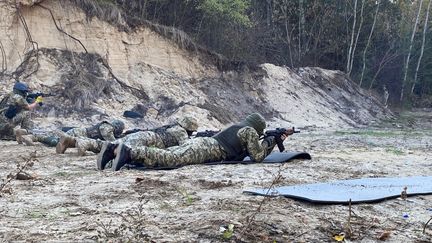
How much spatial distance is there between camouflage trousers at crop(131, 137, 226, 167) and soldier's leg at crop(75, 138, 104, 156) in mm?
1779

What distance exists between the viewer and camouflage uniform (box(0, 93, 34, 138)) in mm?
10219

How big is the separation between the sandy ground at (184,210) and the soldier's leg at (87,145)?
109 centimetres

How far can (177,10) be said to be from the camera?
63.3ft

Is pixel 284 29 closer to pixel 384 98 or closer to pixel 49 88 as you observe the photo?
pixel 384 98

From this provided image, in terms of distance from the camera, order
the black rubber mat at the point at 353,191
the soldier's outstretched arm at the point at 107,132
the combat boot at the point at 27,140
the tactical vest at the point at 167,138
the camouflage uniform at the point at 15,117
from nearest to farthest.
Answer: the black rubber mat at the point at 353,191
the tactical vest at the point at 167,138
the soldier's outstretched arm at the point at 107,132
the combat boot at the point at 27,140
the camouflage uniform at the point at 15,117

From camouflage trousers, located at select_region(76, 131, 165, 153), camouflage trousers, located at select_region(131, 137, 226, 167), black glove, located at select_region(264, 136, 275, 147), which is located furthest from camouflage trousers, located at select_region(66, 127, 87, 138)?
black glove, located at select_region(264, 136, 275, 147)

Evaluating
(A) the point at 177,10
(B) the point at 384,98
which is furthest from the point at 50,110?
(B) the point at 384,98

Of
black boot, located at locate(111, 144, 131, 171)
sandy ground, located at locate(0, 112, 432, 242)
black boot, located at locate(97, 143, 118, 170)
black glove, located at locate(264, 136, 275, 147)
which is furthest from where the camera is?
black glove, located at locate(264, 136, 275, 147)

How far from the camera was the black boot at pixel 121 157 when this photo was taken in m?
6.40

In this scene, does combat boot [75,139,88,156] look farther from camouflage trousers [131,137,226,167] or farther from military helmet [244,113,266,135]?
military helmet [244,113,266,135]

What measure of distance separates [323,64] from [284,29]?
3177 millimetres

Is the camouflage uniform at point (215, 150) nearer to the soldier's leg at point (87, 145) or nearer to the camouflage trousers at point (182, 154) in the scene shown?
the camouflage trousers at point (182, 154)

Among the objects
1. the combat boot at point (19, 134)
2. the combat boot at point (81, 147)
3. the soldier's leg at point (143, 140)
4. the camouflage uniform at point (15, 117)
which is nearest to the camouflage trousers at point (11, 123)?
the camouflage uniform at point (15, 117)

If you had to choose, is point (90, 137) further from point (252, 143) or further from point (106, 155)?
point (252, 143)
